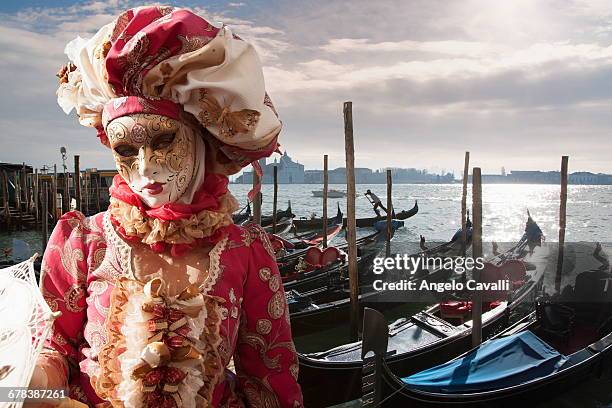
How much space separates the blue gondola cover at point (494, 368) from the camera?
3868mm

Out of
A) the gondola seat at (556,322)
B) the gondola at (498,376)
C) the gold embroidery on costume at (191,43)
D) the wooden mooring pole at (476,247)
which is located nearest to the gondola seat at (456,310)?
the wooden mooring pole at (476,247)

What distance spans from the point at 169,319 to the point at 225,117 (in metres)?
0.44

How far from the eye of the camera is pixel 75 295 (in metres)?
1.01

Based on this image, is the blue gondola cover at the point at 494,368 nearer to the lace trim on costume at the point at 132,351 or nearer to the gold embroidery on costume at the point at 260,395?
the gold embroidery on costume at the point at 260,395

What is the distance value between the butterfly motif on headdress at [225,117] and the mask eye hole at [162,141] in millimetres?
80

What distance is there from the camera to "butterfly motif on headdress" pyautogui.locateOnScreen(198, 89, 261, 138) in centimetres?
99

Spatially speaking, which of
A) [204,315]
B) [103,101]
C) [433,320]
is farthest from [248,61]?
[433,320]

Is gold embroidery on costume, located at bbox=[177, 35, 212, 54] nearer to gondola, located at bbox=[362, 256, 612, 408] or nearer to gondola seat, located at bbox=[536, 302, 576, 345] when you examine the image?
gondola, located at bbox=[362, 256, 612, 408]

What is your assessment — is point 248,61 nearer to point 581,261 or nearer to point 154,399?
point 154,399

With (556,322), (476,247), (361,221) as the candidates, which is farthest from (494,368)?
(361,221)

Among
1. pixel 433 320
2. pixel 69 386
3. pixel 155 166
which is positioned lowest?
pixel 433 320

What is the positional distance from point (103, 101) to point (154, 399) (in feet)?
2.18

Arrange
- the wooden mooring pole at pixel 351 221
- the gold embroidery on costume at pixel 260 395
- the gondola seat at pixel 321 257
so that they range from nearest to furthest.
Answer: the gold embroidery on costume at pixel 260 395 < the wooden mooring pole at pixel 351 221 < the gondola seat at pixel 321 257

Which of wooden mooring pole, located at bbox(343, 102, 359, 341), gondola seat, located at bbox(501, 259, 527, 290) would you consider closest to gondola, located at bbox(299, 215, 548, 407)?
wooden mooring pole, located at bbox(343, 102, 359, 341)
